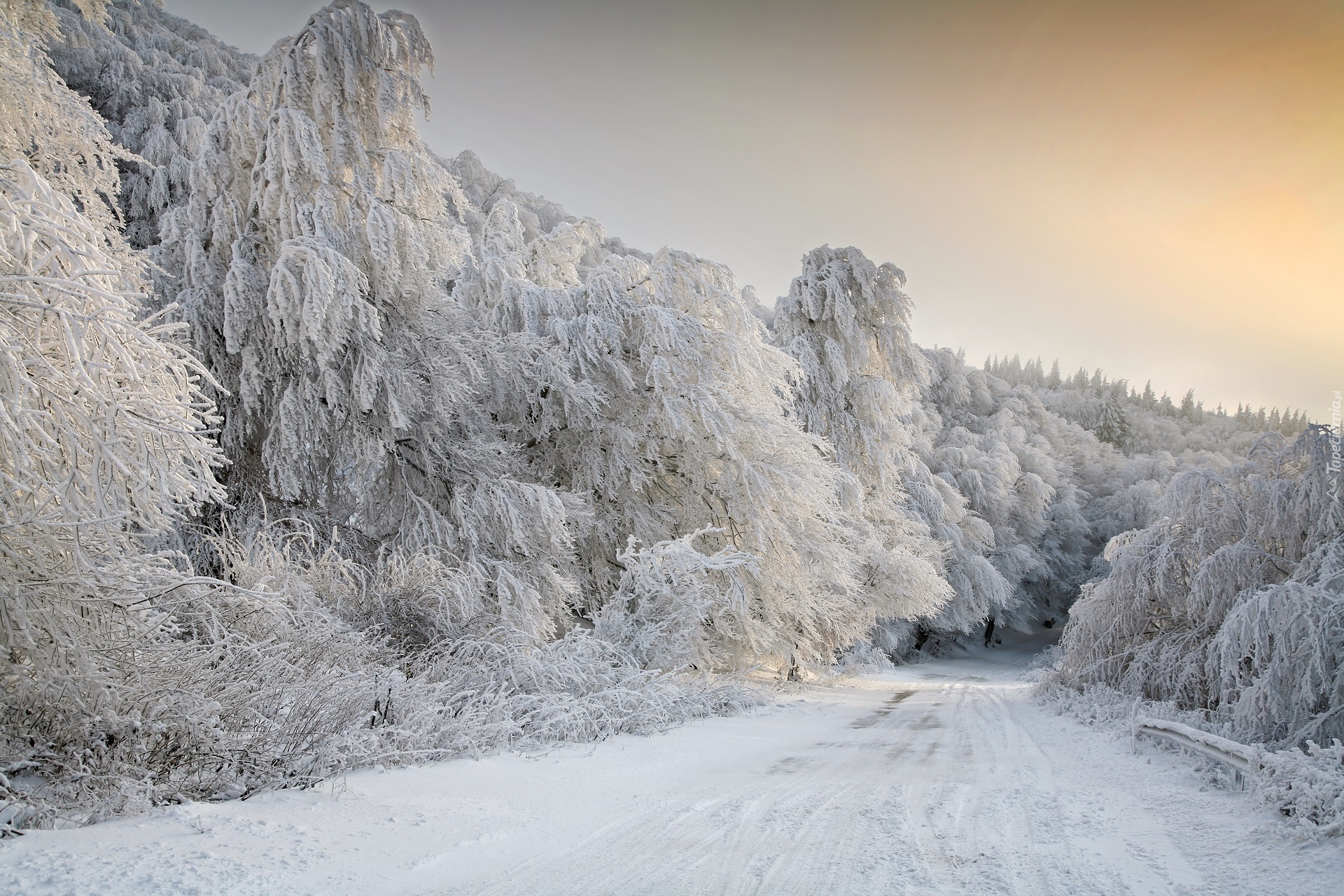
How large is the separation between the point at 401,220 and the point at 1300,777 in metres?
8.70

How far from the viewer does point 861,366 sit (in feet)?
51.7

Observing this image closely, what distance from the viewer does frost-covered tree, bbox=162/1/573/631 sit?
7160 millimetres

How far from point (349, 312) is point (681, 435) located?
14.4 ft

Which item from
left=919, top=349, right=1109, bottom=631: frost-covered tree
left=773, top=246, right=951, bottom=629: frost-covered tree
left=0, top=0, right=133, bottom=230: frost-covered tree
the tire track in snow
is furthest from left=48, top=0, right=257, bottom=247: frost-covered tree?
left=919, top=349, right=1109, bottom=631: frost-covered tree

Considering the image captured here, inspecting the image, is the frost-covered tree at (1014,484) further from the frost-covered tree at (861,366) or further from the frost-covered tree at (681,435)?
the frost-covered tree at (681,435)

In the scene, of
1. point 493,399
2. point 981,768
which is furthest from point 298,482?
point 981,768

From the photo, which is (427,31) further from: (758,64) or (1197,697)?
(1197,697)

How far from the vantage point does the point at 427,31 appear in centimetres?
838

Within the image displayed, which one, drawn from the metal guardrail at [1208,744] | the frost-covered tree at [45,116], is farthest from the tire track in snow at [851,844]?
the frost-covered tree at [45,116]

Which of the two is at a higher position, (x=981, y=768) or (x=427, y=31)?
(x=427, y=31)

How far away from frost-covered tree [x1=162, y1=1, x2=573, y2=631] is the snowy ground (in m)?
3.42

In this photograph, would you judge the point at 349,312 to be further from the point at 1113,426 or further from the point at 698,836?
the point at 1113,426

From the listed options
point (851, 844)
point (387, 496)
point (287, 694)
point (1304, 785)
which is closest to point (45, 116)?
point (287, 694)

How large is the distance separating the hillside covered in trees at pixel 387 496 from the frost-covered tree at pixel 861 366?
6.00 ft
